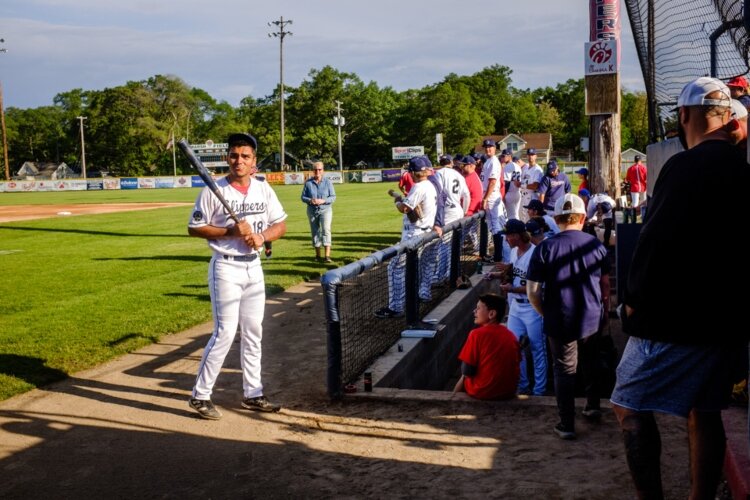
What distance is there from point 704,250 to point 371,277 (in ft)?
28.1

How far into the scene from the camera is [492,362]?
18.3 ft

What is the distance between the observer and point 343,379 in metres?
6.06

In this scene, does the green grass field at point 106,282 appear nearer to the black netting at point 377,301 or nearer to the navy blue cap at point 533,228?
the black netting at point 377,301

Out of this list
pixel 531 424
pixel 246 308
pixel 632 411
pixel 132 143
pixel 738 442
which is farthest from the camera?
pixel 132 143

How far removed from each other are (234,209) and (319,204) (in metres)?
8.06

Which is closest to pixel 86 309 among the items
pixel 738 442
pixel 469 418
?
pixel 469 418

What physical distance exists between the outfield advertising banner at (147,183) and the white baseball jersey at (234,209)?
6344 cm

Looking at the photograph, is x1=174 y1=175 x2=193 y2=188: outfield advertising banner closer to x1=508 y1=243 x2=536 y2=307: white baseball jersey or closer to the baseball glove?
the baseball glove

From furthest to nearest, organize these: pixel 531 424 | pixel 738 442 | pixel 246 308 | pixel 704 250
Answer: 1. pixel 246 308
2. pixel 531 424
3. pixel 738 442
4. pixel 704 250

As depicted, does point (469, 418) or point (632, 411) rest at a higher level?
point (632, 411)

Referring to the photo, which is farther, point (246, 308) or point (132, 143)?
point (132, 143)

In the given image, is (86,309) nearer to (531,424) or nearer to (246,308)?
(246,308)

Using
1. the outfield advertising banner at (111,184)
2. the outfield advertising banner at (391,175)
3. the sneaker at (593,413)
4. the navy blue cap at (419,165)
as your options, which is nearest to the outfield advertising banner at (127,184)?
the outfield advertising banner at (111,184)

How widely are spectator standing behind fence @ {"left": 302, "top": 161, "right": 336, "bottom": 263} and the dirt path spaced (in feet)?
24.0
